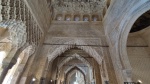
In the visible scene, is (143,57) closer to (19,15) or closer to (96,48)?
(96,48)

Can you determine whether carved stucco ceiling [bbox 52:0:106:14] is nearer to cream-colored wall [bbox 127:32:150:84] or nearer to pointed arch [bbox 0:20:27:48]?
cream-colored wall [bbox 127:32:150:84]

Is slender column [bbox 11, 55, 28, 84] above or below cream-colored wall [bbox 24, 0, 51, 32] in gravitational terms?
below

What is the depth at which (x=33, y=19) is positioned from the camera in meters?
6.89

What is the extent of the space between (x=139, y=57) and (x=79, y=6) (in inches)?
236

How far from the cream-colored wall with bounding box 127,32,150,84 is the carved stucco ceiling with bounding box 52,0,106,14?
3.52m

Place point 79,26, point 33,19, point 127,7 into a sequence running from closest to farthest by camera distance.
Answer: point 127,7 → point 33,19 → point 79,26

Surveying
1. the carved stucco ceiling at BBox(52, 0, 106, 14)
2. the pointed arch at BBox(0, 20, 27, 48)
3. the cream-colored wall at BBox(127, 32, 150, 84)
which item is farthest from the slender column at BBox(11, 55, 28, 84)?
the cream-colored wall at BBox(127, 32, 150, 84)

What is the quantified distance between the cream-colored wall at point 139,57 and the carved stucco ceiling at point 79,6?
3521 millimetres

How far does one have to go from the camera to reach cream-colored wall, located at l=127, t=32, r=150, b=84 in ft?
27.0

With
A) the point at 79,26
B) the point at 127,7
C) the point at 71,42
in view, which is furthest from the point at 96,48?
the point at 127,7

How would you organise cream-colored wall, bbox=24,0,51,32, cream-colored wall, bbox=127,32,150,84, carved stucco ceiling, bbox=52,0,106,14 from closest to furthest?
cream-colored wall, bbox=24,0,51,32
cream-colored wall, bbox=127,32,150,84
carved stucco ceiling, bbox=52,0,106,14

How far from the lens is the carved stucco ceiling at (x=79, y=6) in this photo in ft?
32.5

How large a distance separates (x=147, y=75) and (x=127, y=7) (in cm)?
493

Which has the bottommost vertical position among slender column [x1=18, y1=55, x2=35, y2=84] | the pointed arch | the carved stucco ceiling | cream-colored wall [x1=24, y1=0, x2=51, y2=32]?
slender column [x1=18, y1=55, x2=35, y2=84]
